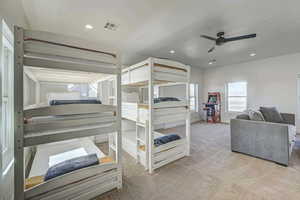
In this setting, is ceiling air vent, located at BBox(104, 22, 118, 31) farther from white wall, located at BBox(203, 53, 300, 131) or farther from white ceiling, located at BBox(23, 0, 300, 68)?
white wall, located at BBox(203, 53, 300, 131)

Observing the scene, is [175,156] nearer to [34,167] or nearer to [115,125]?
[115,125]

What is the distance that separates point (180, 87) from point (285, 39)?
367 centimetres

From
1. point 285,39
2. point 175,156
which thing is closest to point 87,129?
point 175,156

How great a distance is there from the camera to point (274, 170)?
227cm

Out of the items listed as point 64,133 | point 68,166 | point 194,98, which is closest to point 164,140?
point 68,166

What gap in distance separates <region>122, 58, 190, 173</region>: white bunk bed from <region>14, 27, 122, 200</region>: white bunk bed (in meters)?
0.60

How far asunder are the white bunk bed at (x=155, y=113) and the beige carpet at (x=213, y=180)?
187 mm

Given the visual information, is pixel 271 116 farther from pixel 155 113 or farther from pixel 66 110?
pixel 66 110

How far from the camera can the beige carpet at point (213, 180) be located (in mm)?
1722

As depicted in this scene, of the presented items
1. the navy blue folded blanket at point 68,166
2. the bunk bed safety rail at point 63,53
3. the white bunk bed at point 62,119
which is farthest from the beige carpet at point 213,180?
the bunk bed safety rail at point 63,53

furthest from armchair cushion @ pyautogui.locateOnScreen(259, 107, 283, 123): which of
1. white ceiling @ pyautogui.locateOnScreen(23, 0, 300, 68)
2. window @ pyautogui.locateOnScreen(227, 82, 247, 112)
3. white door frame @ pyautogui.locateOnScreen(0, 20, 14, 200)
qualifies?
white door frame @ pyautogui.locateOnScreen(0, 20, 14, 200)

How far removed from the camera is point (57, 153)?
2.52 meters

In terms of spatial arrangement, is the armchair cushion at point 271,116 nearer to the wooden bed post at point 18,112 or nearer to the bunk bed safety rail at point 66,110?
the bunk bed safety rail at point 66,110

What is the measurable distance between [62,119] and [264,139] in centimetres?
349
